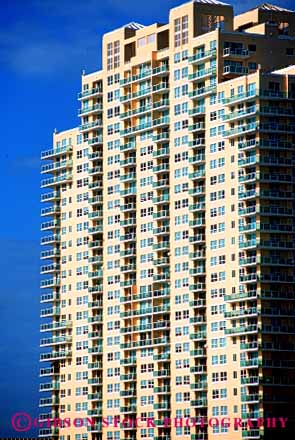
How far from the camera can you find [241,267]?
627ft

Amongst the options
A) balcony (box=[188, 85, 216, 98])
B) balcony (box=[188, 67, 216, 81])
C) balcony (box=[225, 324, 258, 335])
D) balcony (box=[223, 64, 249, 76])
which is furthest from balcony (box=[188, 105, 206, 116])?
balcony (box=[225, 324, 258, 335])

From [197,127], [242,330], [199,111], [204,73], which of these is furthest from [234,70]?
[242,330]

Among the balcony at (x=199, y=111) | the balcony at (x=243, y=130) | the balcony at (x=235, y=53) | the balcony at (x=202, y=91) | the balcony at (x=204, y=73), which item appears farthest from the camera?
the balcony at (x=199, y=111)

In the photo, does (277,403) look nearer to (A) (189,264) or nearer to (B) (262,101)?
(A) (189,264)

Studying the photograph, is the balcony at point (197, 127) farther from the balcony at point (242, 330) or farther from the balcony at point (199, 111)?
the balcony at point (242, 330)

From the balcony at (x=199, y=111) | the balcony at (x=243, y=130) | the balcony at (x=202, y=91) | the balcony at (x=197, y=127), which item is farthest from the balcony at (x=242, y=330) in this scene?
the balcony at (x=202, y=91)

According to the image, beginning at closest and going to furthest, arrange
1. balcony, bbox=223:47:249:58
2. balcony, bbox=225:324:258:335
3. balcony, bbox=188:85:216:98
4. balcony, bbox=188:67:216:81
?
balcony, bbox=225:324:258:335
balcony, bbox=188:85:216:98
balcony, bbox=188:67:216:81
balcony, bbox=223:47:249:58

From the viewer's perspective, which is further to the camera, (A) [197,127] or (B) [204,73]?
(A) [197,127]

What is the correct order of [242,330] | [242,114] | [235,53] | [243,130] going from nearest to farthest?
[242,330] < [243,130] < [242,114] < [235,53]

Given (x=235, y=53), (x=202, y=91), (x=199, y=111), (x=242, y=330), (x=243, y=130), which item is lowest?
(x=242, y=330)

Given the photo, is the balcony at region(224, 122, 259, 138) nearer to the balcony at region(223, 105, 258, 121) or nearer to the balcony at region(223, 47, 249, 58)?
the balcony at region(223, 105, 258, 121)

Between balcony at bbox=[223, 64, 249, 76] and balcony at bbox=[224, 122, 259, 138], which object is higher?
balcony at bbox=[223, 64, 249, 76]

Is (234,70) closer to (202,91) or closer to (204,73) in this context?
(204,73)

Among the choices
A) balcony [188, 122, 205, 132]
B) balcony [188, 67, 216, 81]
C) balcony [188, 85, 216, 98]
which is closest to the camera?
balcony [188, 85, 216, 98]
